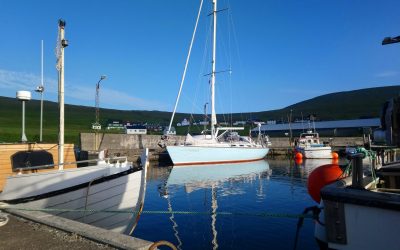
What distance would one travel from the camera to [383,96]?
563ft

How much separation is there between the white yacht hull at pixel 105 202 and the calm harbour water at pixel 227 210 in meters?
1.48

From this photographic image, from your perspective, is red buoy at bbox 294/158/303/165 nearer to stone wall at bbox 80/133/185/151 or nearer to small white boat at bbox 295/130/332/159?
small white boat at bbox 295/130/332/159

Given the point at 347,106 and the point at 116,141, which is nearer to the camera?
the point at 116,141

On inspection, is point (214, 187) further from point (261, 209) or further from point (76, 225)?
point (76, 225)

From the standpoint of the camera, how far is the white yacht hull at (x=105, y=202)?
10.7m

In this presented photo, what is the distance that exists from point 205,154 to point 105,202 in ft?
98.4

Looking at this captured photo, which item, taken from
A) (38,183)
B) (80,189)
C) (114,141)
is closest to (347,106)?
(114,141)

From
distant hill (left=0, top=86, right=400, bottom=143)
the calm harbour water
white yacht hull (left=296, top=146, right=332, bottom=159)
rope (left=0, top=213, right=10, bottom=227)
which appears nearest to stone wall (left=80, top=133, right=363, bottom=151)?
white yacht hull (left=296, top=146, right=332, bottom=159)

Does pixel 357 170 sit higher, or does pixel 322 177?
pixel 357 170

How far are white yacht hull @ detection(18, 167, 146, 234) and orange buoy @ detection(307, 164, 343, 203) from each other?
5.26 metres

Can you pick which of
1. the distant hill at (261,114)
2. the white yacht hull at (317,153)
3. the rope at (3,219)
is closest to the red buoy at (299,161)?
the white yacht hull at (317,153)

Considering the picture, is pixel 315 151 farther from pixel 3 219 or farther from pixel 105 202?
pixel 3 219

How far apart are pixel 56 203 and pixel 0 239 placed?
3.19m

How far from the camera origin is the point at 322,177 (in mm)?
8633
